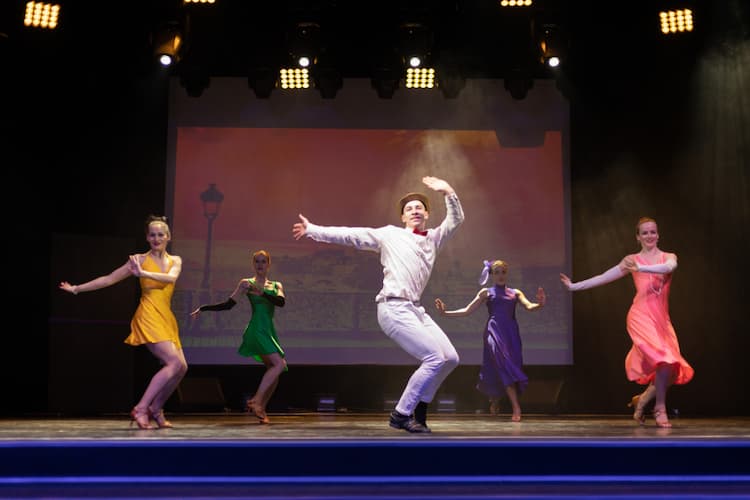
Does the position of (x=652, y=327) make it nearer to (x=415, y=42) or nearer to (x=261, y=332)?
(x=261, y=332)

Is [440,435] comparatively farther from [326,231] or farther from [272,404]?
[272,404]

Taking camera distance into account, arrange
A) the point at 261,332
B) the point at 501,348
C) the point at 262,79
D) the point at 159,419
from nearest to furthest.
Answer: the point at 159,419, the point at 261,332, the point at 501,348, the point at 262,79

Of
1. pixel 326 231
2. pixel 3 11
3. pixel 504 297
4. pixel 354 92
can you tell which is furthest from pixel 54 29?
pixel 504 297

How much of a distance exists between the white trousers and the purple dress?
269 cm

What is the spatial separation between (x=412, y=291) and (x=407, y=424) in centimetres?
93

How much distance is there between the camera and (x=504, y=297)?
873cm

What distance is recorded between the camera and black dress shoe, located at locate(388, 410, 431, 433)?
587cm

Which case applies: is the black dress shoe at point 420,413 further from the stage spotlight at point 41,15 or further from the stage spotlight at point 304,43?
the stage spotlight at point 41,15

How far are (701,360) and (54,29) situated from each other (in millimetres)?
8266

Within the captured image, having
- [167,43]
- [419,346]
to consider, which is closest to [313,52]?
[167,43]

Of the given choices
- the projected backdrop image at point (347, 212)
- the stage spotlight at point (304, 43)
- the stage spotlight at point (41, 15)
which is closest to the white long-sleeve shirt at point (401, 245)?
the stage spotlight at point (304, 43)

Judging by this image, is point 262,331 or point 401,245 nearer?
point 401,245

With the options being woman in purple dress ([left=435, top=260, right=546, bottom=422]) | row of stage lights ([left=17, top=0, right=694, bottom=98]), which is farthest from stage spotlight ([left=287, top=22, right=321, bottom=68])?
woman in purple dress ([left=435, top=260, right=546, bottom=422])

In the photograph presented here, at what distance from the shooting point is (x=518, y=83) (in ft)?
33.2
